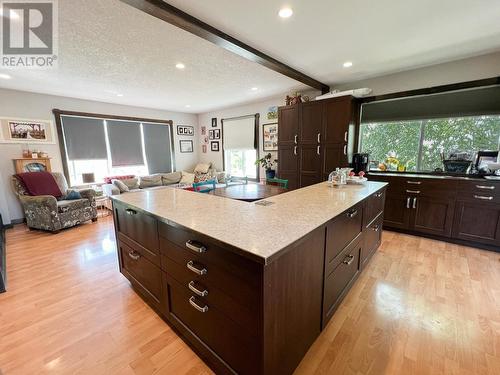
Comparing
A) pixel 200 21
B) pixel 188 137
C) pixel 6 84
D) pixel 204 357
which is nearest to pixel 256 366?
pixel 204 357

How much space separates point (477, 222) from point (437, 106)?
5.68 feet

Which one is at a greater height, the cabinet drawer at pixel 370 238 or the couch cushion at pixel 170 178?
the couch cushion at pixel 170 178

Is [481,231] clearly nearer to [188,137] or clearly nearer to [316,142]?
[316,142]

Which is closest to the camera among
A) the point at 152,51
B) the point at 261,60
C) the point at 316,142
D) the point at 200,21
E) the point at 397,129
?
the point at 200,21

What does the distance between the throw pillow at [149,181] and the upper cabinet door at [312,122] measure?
3.85m

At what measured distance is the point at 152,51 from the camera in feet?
8.32

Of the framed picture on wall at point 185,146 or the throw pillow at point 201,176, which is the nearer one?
the throw pillow at point 201,176

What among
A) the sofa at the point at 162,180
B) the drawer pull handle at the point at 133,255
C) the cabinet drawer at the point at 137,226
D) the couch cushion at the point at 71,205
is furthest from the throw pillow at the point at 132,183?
the drawer pull handle at the point at 133,255

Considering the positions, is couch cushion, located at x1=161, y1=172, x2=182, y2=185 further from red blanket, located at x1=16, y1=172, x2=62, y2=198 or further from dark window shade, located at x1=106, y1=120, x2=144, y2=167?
red blanket, located at x1=16, y1=172, x2=62, y2=198

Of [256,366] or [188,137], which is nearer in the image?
[256,366]

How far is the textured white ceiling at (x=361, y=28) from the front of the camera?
1.81 m

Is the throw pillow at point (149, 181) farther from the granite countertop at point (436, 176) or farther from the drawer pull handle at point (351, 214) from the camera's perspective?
the drawer pull handle at point (351, 214)

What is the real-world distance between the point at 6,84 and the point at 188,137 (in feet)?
12.8

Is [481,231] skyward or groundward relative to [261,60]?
groundward
